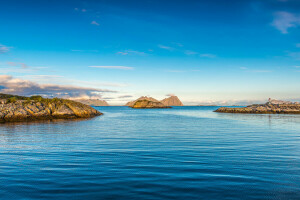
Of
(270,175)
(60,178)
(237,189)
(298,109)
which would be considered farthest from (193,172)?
(298,109)

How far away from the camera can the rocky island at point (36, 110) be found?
50388 millimetres

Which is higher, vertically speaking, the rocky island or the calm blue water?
the rocky island

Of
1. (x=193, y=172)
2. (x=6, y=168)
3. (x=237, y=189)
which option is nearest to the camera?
(x=237, y=189)

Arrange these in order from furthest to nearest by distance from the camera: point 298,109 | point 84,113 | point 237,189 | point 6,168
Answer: point 298,109
point 84,113
point 6,168
point 237,189

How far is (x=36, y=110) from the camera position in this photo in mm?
54500

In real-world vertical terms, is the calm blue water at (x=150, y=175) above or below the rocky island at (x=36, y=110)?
below

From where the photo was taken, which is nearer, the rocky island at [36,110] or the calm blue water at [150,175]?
the calm blue water at [150,175]

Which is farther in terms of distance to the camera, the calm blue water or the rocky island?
the rocky island

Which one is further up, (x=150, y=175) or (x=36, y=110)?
(x=36, y=110)

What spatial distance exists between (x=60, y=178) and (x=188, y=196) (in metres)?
5.84

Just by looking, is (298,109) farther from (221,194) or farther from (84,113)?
(221,194)

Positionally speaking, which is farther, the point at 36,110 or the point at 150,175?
the point at 36,110

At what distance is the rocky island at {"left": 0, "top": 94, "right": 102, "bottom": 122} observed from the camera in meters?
50.4

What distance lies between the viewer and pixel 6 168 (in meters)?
11.7
